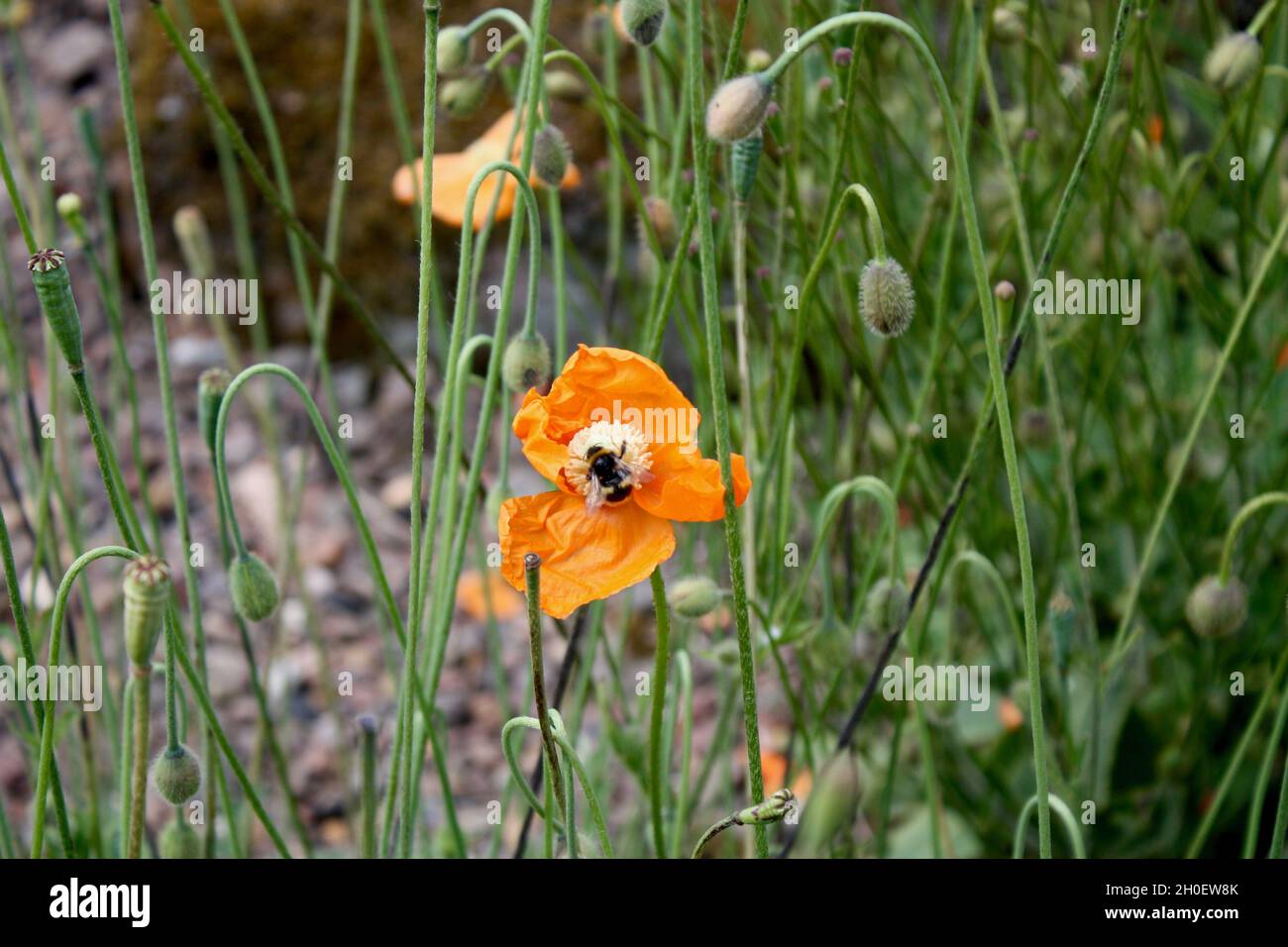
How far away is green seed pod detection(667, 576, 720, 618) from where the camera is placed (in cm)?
82

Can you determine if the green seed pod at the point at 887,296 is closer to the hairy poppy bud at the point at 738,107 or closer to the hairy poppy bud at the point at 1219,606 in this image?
the hairy poppy bud at the point at 738,107

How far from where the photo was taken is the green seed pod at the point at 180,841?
2.79 feet

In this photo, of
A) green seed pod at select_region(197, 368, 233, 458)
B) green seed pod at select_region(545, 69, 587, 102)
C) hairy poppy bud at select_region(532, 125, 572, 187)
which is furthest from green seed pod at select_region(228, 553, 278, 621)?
green seed pod at select_region(545, 69, 587, 102)

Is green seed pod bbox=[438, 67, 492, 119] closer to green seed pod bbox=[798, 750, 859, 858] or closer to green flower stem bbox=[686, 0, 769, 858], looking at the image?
green flower stem bbox=[686, 0, 769, 858]

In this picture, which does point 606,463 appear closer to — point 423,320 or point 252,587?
point 423,320

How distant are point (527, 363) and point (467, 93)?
0.77 feet

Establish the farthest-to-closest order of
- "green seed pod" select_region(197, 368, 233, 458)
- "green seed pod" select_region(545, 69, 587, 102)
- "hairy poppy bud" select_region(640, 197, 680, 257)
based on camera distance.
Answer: "green seed pod" select_region(545, 69, 587, 102), "hairy poppy bud" select_region(640, 197, 680, 257), "green seed pod" select_region(197, 368, 233, 458)

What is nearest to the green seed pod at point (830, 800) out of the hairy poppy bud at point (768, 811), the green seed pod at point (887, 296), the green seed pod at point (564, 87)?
the hairy poppy bud at point (768, 811)

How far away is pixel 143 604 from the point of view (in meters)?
0.53

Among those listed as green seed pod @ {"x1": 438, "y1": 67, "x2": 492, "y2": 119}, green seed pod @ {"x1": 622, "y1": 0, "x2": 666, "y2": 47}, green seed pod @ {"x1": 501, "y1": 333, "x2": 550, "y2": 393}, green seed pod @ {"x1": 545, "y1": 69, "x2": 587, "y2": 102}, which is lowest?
green seed pod @ {"x1": 501, "y1": 333, "x2": 550, "y2": 393}

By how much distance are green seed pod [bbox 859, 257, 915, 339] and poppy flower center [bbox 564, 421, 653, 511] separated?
5.6 inches

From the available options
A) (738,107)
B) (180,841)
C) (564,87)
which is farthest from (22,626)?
(564,87)
